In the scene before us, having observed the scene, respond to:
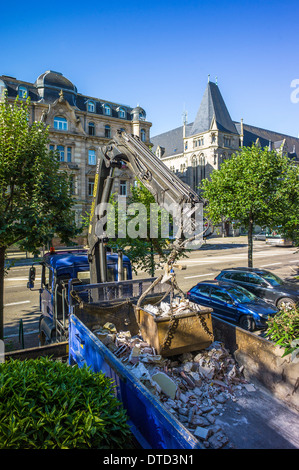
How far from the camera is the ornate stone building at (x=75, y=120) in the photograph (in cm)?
3534

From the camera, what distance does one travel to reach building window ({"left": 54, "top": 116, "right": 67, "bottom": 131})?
3628 cm

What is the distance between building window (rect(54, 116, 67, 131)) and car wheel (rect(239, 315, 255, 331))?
33620 mm

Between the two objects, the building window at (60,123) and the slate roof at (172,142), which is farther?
the slate roof at (172,142)

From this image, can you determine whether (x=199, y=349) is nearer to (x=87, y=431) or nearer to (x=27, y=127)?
(x=87, y=431)

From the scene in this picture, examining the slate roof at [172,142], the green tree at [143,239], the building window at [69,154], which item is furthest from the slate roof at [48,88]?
the slate roof at [172,142]

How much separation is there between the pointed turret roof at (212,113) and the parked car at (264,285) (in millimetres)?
52913

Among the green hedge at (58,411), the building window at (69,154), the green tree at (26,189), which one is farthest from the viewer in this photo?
the building window at (69,154)

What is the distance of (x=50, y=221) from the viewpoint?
28.9 ft

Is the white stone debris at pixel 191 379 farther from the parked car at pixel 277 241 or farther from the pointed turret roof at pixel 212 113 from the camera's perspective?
the pointed turret roof at pixel 212 113

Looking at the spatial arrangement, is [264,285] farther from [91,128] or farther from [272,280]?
[91,128]

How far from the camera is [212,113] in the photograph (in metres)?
61.8

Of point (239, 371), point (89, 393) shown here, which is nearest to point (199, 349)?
point (239, 371)

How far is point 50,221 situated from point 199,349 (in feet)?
18.4

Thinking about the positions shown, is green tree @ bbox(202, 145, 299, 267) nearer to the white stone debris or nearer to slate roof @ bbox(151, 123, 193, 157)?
the white stone debris
